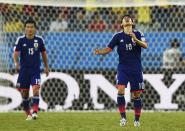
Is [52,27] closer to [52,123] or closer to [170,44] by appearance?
[170,44]

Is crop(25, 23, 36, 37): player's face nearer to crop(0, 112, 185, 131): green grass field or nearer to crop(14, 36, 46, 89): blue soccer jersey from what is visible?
crop(14, 36, 46, 89): blue soccer jersey

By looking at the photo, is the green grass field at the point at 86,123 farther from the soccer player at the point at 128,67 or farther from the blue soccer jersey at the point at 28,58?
the blue soccer jersey at the point at 28,58

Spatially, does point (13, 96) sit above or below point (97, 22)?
below

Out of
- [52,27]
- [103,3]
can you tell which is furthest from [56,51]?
[103,3]

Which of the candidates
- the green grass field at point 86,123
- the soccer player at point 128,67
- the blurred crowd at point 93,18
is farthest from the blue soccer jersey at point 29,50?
the blurred crowd at point 93,18

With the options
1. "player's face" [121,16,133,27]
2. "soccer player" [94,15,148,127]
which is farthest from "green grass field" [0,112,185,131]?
"player's face" [121,16,133,27]

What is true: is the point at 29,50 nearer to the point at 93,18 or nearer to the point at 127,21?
the point at 127,21

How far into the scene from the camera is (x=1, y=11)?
1559cm

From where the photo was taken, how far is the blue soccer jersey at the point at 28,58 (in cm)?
1263

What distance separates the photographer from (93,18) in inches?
656

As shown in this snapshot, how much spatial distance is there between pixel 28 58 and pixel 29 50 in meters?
0.17

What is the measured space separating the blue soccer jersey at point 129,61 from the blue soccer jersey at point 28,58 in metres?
2.42

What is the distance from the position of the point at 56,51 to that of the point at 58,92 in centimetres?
104

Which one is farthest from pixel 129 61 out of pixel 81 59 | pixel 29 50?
pixel 81 59
